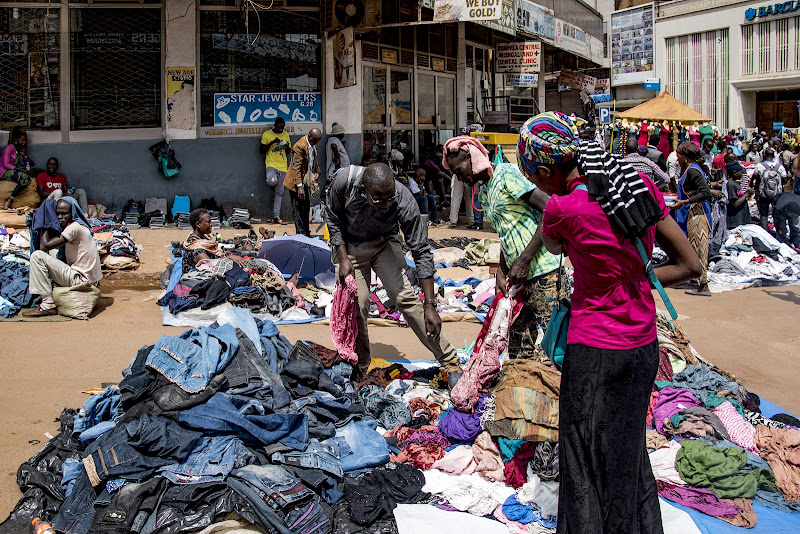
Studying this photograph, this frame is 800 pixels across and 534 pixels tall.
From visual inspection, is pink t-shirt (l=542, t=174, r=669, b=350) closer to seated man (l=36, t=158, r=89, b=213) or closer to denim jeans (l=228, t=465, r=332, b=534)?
denim jeans (l=228, t=465, r=332, b=534)

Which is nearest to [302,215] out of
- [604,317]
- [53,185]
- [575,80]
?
[53,185]

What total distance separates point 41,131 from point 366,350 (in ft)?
33.2

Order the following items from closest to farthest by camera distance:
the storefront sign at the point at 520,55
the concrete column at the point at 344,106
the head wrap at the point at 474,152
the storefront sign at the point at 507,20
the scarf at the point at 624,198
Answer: the scarf at the point at 624,198, the head wrap at the point at 474,152, the concrete column at the point at 344,106, the storefront sign at the point at 507,20, the storefront sign at the point at 520,55

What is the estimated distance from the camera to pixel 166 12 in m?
12.9

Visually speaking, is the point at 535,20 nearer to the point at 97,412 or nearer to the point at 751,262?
the point at 751,262

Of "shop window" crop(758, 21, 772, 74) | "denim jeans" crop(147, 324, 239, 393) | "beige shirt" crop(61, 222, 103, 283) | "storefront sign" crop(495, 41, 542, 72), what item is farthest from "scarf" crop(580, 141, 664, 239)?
"shop window" crop(758, 21, 772, 74)

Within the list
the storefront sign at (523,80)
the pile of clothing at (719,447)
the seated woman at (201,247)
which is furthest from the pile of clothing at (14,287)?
the storefront sign at (523,80)

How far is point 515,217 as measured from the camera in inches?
180

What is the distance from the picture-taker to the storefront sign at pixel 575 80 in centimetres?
2277

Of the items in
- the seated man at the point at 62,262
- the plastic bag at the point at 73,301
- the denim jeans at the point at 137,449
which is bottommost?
the denim jeans at the point at 137,449

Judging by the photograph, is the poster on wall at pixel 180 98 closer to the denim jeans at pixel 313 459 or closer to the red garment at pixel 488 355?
the red garment at pixel 488 355

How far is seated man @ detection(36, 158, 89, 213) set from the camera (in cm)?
1220

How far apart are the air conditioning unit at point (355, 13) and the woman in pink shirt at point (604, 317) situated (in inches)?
443

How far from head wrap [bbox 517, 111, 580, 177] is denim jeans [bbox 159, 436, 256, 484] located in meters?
2.26
